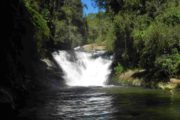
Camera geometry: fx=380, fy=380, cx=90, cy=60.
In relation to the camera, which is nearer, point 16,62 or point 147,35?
point 16,62

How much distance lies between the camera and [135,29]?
46.9 meters

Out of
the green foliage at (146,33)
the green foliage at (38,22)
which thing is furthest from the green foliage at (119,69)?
the green foliage at (38,22)

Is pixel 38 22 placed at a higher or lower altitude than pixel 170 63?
higher

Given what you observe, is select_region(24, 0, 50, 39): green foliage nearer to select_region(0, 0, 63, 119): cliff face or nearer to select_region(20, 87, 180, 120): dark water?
select_region(0, 0, 63, 119): cliff face

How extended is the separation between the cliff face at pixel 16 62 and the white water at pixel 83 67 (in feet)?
25.7

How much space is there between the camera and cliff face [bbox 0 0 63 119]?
22419 mm

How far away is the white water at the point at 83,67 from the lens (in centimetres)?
5690

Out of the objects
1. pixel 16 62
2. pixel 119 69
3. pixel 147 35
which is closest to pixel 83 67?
pixel 119 69

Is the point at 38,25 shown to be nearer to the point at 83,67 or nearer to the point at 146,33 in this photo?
the point at 146,33

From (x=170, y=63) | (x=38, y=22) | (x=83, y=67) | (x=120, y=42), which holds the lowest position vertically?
(x=170, y=63)

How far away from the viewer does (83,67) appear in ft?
204

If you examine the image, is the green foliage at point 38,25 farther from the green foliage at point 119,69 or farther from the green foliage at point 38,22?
the green foliage at point 119,69

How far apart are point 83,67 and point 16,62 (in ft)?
105

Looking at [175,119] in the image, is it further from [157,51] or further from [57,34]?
[57,34]
